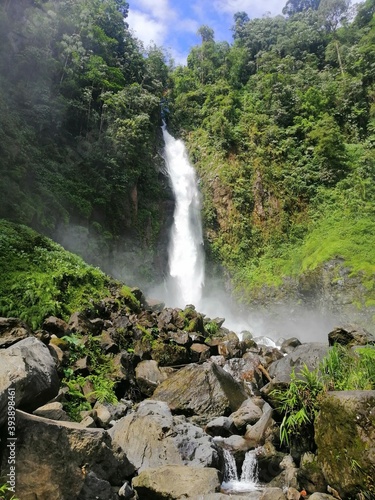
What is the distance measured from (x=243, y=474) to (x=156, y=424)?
6.87 feet

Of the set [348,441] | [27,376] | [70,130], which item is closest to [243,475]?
[348,441]

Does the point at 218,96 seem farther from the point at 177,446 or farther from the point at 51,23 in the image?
the point at 177,446

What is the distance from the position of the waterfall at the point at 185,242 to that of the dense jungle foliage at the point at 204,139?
1.20 metres

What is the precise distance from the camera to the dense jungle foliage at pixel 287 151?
27219 millimetres

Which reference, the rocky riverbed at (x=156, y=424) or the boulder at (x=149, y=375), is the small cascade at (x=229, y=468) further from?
the boulder at (x=149, y=375)

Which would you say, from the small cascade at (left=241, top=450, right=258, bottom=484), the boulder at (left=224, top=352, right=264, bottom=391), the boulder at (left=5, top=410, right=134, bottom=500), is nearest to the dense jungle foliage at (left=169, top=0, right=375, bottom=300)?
the boulder at (left=224, top=352, right=264, bottom=391)

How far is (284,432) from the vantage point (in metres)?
6.43

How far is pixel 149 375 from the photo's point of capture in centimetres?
1045

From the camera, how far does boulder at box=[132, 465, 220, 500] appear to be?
5.04 metres

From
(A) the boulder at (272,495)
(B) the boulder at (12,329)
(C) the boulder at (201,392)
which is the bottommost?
(A) the boulder at (272,495)

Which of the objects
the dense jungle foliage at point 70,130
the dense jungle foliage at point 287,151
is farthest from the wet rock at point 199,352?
the dense jungle foliage at point 287,151

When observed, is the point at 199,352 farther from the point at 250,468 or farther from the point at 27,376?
the point at 27,376

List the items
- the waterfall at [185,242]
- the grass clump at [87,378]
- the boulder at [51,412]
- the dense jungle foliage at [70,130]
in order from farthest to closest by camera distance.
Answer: the waterfall at [185,242]
the dense jungle foliage at [70,130]
the grass clump at [87,378]
the boulder at [51,412]

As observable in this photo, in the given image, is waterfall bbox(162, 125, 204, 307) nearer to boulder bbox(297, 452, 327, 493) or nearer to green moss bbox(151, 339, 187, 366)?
green moss bbox(151, 339, 187, 366)
